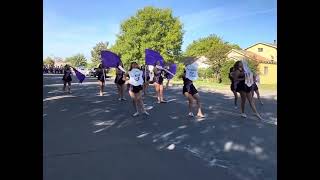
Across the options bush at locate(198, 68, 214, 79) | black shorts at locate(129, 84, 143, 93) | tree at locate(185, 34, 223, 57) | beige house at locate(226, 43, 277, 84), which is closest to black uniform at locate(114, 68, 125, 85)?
black shorts at locate(129, 84, 143, 93)

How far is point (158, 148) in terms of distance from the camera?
7.41 m

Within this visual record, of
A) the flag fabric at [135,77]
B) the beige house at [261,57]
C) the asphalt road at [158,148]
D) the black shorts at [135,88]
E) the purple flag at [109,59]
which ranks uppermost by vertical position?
the beige house at [261,57]

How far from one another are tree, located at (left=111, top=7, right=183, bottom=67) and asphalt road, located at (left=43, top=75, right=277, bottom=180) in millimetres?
44558

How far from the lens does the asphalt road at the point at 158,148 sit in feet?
18.6

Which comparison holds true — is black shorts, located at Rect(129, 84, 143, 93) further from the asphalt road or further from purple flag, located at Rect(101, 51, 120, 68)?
Answer: purple flag, located at Rect(101, 51, 120, 68)

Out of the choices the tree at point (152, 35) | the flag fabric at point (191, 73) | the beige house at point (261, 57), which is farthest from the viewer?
the tree at point (152, 35)

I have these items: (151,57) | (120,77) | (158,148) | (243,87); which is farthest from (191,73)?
(158,148)

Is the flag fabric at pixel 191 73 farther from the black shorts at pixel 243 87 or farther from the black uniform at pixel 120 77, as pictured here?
the black uniform at pixel 120 77

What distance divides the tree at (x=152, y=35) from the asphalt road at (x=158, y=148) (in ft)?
146

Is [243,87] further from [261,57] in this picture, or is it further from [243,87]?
[261,57]

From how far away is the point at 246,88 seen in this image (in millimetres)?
11828

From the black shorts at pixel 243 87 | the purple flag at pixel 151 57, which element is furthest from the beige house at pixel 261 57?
the black shorts at pixel 243 87

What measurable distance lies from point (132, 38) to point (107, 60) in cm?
4362
